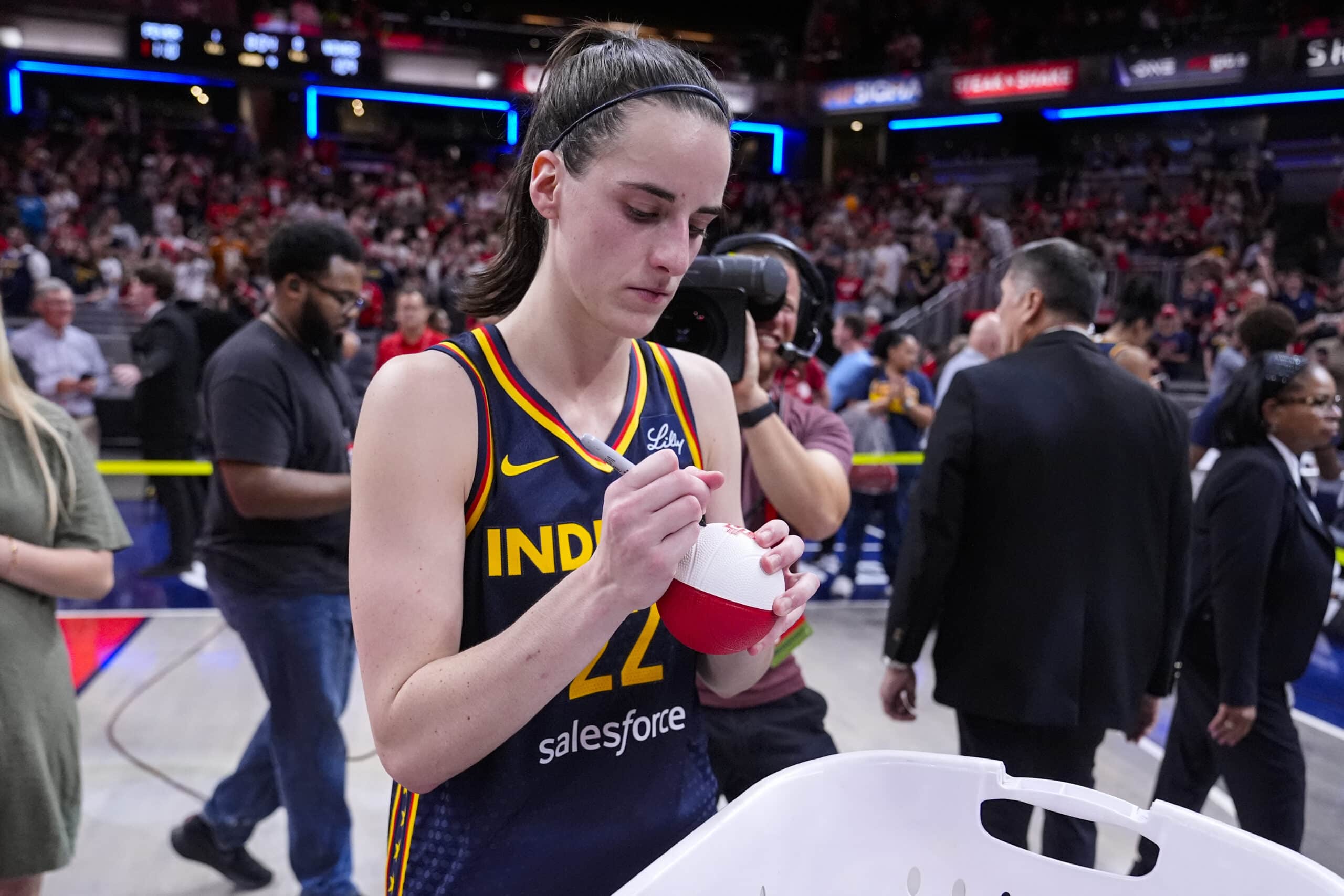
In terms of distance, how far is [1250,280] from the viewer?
11695mm

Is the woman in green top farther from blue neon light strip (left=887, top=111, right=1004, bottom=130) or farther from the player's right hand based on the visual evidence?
blue neon light strip (left=887, top=111, right=1004, bottom=130)

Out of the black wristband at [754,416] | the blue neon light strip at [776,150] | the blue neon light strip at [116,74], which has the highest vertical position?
the blue neon light strip at [116,74]

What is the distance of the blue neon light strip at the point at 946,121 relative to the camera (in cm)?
2078

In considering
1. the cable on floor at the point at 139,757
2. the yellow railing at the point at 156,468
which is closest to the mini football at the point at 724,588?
the cable on floor at the point at 139,757

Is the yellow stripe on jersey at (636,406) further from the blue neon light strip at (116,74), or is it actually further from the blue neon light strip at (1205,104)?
the blue neon light strip at (116,74)

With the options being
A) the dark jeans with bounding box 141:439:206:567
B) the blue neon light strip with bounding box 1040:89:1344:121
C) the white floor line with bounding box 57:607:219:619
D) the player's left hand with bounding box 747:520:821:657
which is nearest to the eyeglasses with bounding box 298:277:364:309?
the player's left hand with bounding box 747:520:821:657

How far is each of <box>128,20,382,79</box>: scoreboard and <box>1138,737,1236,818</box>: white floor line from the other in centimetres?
1835

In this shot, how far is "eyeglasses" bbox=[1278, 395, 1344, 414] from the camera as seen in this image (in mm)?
2770

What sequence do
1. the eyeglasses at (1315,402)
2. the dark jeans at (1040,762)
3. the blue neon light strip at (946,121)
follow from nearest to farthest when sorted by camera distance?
the dark jeans at (1040,762)
the eyeglasses at (1315,402)
the blue neon light strip at (946,121)

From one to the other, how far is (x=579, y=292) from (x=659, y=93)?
0.23 m

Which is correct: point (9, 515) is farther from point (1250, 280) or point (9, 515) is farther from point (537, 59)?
point (537, 59)

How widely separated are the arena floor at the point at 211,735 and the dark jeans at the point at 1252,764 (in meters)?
0.43

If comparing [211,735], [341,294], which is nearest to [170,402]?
[211,735]

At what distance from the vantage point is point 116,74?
20.5 m
